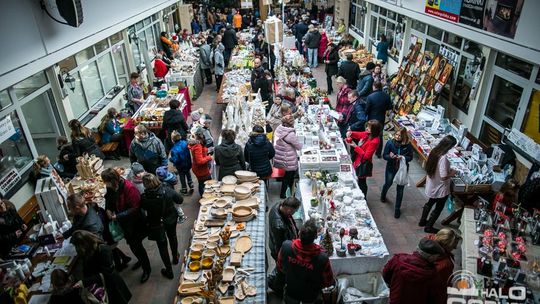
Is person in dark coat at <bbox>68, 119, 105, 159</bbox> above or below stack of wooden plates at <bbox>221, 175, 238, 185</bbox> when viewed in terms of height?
above

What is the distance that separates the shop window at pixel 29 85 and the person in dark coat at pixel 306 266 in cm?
583

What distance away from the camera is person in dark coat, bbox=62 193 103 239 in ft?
14.5

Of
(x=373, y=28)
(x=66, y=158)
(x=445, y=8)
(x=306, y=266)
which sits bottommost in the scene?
(x=66, y=158)

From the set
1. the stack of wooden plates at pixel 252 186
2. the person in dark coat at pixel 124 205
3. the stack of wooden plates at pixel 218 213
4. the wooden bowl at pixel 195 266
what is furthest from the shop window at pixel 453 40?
the person in dark coat at pixel 124 205

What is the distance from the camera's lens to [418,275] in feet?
11.2

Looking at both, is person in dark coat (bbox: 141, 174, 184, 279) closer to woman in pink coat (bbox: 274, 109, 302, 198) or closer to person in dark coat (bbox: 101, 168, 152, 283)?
person in dark coat (bbox: 101, 168, 152, 283)

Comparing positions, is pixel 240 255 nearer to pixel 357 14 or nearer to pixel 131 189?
pixel 131 189

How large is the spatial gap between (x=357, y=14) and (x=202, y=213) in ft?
49.4

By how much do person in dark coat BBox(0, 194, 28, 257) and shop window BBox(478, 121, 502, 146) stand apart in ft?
27.4

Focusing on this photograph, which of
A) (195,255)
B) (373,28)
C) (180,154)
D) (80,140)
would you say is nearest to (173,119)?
(180,154)

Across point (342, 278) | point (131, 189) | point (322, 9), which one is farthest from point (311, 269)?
point (322, 9)

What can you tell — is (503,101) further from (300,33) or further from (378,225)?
(300,33)

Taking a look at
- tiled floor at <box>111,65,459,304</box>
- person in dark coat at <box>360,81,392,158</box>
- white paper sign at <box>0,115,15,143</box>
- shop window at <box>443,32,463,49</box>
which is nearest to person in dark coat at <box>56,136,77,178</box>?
white paper sign at <box>0,115,15,143</box>

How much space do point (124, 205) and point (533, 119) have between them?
670 centimetres
